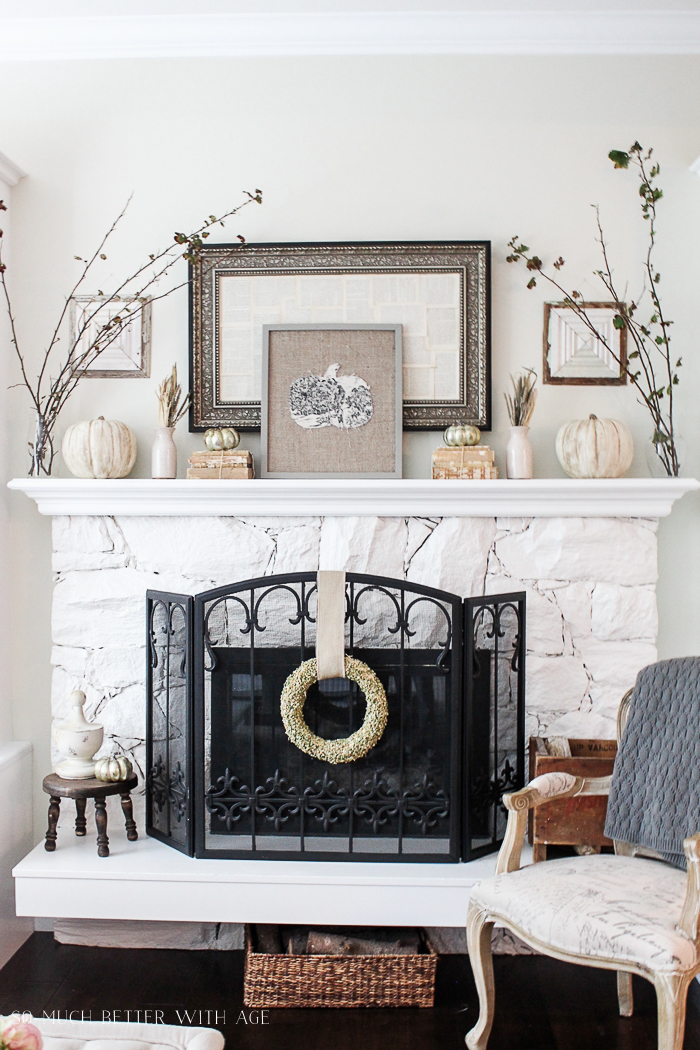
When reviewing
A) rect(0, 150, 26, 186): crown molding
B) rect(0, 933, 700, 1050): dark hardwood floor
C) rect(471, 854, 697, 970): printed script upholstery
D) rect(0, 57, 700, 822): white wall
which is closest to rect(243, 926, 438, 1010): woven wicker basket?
rect(0, 933, 700, 1050): dark hardwood floor

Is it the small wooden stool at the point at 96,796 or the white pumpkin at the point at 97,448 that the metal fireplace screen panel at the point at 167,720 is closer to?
the small wooden stool at the point at 96,796

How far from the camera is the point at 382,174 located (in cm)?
249

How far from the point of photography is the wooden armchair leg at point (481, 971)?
183 centimetres

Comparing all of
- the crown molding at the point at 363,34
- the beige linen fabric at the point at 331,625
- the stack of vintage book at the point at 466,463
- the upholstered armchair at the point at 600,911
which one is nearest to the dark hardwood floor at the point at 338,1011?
the upholstered armchair at the point at 600,911

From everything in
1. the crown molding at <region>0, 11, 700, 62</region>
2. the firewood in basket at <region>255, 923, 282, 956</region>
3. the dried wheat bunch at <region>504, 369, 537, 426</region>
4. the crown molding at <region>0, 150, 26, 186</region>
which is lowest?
the firewood in basket at <region>255, 923, 282, 956</region>

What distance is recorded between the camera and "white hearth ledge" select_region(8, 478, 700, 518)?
90.5 inches

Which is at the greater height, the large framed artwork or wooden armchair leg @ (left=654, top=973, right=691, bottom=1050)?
the large framed artwork

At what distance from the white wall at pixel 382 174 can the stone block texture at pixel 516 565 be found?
0.16 meters

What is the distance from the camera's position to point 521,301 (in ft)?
8.15

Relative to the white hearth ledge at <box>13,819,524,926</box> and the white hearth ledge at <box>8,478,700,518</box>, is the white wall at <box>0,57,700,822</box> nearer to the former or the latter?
the white hearth ledge at <box>8,478,700,518</box>

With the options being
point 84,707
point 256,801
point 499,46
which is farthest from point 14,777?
point 499,46

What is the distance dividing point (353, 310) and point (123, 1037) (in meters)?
1.94

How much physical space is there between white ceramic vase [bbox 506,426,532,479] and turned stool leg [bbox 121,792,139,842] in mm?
1459

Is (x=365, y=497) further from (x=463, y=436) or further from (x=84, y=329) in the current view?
(x=84, y=329)
